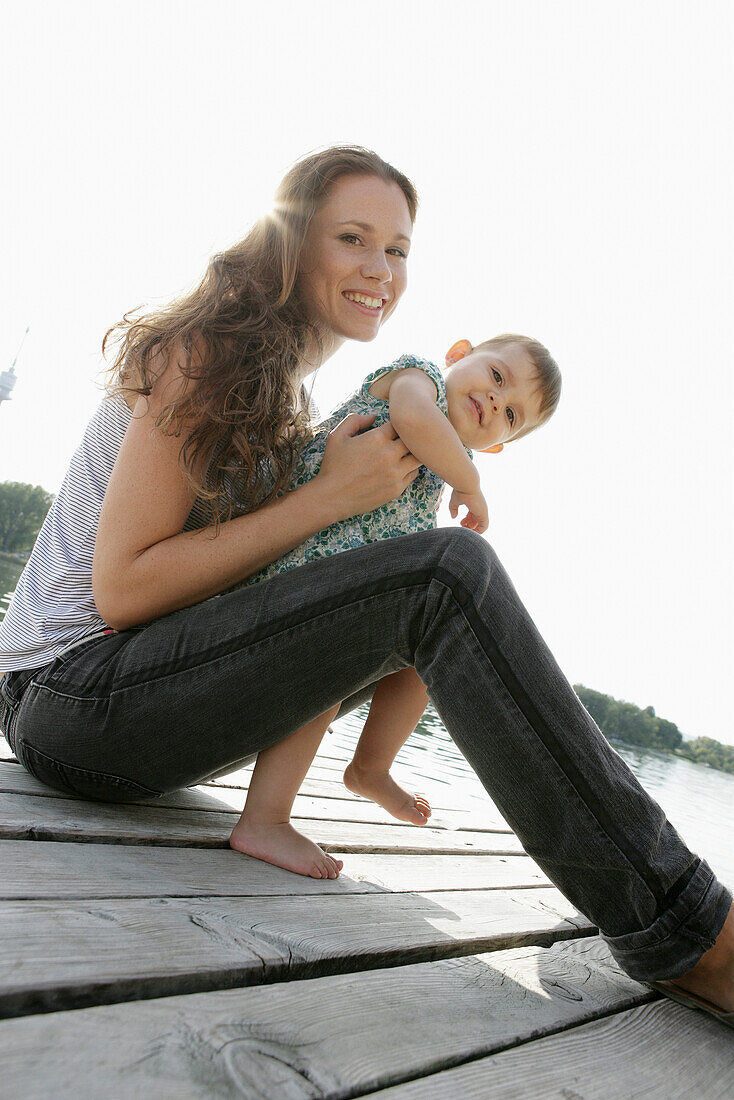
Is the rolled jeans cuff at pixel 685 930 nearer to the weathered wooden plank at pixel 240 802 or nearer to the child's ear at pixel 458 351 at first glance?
the weathered wooden plank at pixel 240 802

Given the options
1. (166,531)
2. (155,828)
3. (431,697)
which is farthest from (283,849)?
(166,531)

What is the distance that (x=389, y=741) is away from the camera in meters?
2.04

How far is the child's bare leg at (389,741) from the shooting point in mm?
1968

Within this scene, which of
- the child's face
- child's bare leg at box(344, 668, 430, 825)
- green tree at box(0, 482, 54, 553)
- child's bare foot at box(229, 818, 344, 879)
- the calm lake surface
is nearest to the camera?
child's bare foot at box(229, 818, 344, 879)

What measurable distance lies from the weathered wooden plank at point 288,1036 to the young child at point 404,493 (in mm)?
513

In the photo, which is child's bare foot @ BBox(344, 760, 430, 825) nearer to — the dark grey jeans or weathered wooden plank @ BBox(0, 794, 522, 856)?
weathered wooden plank @ BBox(0, 794, 522, 856)

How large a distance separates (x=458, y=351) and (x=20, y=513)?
6726 centimetres

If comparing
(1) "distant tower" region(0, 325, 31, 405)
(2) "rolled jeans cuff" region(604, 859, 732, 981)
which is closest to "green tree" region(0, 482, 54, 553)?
(1) "distant tower" region(0, 325, 31, 405)

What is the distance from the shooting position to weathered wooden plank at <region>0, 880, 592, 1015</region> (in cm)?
81

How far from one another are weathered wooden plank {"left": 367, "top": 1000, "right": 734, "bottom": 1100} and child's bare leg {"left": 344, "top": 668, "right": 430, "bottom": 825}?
0.87m

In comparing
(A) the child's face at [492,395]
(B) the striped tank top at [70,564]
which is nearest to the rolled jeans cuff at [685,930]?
(B) the striped tank top at [70,564]

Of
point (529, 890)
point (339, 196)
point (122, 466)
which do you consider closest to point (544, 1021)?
point (529, 890)

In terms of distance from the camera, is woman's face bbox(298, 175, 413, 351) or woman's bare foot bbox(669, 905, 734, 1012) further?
woman's face bbox(298, 175, 413, 351)

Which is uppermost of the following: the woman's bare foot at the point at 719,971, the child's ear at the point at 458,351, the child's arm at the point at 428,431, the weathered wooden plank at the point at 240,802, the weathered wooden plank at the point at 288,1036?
the child's ear at the point at 458,351
